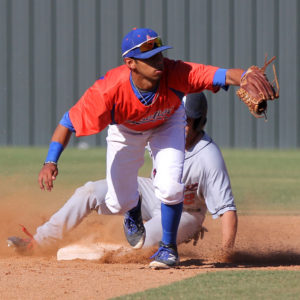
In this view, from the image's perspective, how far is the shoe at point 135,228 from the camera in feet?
15.5

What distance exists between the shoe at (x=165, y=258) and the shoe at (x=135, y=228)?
42 cm

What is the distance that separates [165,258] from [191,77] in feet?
3.52

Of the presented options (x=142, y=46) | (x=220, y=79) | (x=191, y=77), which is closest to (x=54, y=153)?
(x=142, y=46)

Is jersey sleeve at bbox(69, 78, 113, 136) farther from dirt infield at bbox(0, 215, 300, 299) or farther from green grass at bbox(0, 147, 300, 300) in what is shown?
green grass at bbox(0, 147, 300, 300)

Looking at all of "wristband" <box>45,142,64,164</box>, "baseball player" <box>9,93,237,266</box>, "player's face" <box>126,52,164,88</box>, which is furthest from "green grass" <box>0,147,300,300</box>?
"player's face" <box>126,52,164,88</box>

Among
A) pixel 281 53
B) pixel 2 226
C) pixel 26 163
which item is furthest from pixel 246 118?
pixel 2 226

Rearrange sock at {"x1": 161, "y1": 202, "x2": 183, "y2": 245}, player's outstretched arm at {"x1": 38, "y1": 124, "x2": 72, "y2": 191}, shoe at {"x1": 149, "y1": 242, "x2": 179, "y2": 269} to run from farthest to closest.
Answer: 1. sock at {"x1": 161, "y1": 202, "x2": 183, "y2": 245}
2. shoe at {"x1": 149, "y1": 242, "x2": 179, "y2": 269}
3. player's outstretched arm at {"x1": 38, "y1": 124, "x2": 72, "y2": 191}

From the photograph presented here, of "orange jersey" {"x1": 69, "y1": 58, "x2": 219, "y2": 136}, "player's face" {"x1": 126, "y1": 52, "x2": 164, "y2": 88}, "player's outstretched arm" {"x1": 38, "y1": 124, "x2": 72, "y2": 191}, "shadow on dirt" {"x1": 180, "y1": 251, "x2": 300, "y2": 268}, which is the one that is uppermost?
"player's face" {"x1": 126, "y1": 52, "x2": 164, "y2": 88}

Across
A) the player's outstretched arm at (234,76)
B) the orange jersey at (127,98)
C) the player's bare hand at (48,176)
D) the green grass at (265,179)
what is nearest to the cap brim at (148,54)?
the orange jersey at (127,98)

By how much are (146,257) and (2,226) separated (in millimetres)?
1476

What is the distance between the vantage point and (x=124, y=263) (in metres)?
4.57

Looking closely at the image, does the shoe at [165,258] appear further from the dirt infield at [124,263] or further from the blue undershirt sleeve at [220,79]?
the blue undershirt sleeve at [220,79]

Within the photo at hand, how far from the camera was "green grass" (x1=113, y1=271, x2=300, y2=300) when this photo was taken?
3.18 meters

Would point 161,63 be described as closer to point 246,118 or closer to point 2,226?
point 2,226
